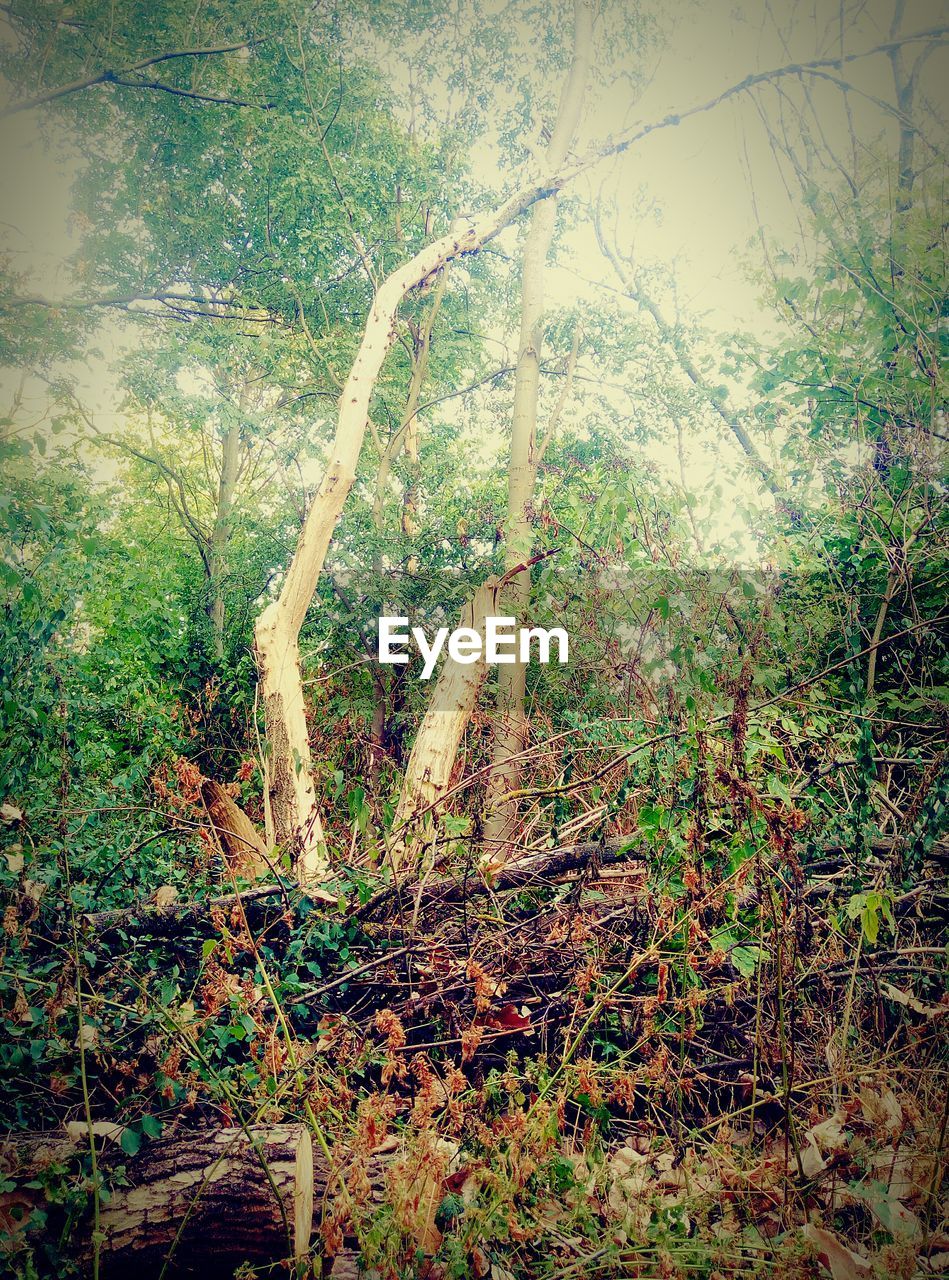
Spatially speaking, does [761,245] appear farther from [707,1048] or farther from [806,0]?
[707,1048]

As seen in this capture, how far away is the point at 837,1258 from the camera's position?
1580 mm

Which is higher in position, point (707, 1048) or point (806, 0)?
point (806, 0)

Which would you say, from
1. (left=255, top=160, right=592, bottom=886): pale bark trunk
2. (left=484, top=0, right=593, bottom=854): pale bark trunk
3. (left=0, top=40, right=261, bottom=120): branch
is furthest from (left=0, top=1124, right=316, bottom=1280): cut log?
(left=0, top=40, right=261, bottom=120): branch

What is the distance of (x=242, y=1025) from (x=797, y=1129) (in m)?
1.66

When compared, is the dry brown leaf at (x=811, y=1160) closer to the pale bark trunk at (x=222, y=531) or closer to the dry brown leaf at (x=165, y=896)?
the dry brown leaf at (x=165, y=896)

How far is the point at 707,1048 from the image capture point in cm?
225

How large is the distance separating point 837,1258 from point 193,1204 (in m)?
1.45

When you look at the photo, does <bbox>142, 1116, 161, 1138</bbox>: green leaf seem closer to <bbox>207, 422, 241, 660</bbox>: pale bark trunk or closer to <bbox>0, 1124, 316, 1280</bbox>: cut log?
<bbox>0, 1124, 316, 1280</bbox>: cut log

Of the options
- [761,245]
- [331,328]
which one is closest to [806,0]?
[761,245]

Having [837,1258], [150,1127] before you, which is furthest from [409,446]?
[837,1258]

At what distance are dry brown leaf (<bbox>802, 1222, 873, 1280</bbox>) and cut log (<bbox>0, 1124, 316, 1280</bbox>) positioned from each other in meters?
1.15

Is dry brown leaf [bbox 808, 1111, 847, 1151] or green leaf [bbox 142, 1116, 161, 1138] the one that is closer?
green leaf [bbox 142, 1116, 161, 1138]

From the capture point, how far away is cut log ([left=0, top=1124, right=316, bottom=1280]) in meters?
1.68

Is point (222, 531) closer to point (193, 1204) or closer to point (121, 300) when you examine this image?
point (121, 300)
